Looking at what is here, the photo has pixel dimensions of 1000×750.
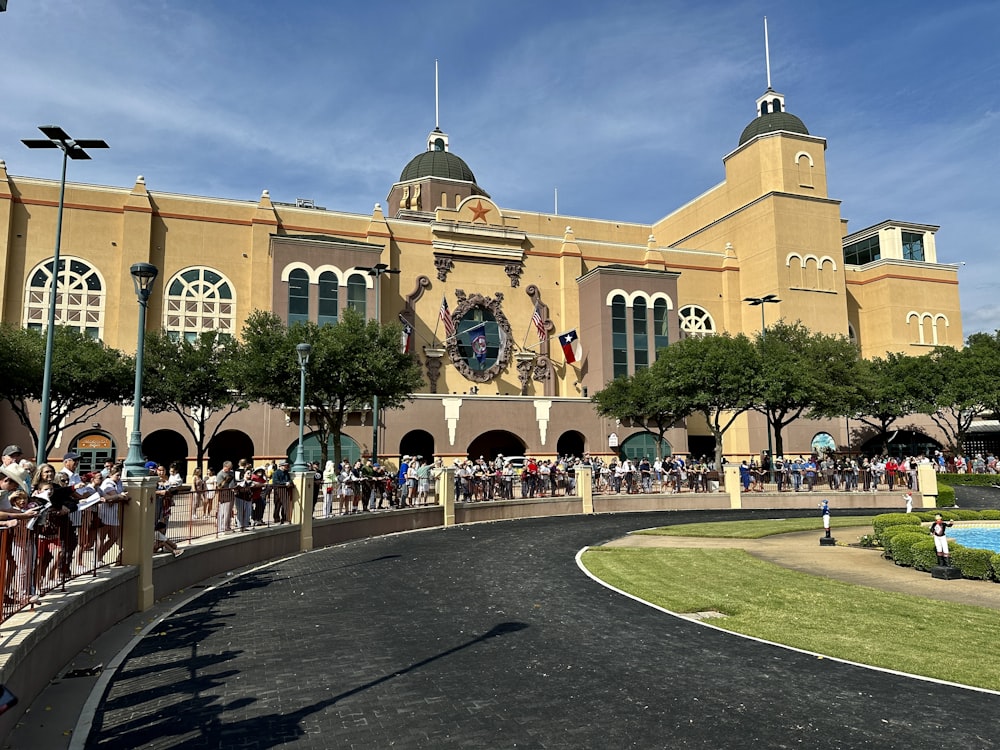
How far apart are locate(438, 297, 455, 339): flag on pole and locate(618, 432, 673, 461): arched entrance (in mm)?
12871

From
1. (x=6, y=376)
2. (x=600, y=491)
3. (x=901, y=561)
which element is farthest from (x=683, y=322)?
(x=6, y=376)

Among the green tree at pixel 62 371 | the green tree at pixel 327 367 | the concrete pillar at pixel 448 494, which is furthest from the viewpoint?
the green tree at pixel 62 371

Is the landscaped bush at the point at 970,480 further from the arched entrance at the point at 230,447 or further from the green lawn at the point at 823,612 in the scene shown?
the arched entrance at the point at 230,447

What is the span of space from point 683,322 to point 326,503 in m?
37.6

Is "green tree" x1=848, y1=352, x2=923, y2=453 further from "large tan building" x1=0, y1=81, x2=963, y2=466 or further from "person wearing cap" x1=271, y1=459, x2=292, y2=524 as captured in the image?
"person wearing cap" x1=271, y1=459, x2=292, y2=524

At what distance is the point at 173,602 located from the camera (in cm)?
1261

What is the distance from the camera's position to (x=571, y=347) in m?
48.5

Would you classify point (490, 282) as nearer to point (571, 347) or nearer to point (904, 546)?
point (571, 347)

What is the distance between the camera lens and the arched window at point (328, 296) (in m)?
42.8

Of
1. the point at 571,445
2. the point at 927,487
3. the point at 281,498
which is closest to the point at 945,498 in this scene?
the point at 927,487

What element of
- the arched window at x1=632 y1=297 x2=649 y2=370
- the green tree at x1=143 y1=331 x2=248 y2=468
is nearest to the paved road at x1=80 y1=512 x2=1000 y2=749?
the green tree at x1=143 y1=331 x2=248 y2=468

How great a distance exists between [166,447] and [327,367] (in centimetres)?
1947

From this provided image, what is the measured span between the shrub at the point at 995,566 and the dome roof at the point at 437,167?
47.5 meters

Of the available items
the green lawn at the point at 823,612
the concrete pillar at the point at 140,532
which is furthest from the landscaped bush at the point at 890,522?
the concrete pillar at the point at 140,532
